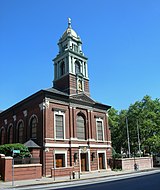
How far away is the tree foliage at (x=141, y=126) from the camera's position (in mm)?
45594

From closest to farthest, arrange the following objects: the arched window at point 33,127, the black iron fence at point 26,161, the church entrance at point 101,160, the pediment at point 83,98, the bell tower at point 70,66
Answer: the black iron fence at point 26,161
the arched window at point 33,127
the pediment at point 83,98
the church entrance at point 101,160
the bell tower at point 70,66

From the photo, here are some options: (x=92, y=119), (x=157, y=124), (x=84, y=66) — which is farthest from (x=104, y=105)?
(x=157, y=124)

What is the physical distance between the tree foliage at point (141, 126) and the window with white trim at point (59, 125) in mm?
19633

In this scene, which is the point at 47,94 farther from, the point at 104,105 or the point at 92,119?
the point at 104,105

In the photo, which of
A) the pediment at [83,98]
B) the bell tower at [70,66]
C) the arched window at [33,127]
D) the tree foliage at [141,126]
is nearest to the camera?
the arched window at [33,127]

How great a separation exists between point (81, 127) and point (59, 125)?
4156 millimetres

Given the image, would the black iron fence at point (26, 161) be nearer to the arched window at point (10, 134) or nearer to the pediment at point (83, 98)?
the pediment at point (83, 98)

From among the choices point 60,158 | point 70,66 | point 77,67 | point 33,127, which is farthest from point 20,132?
point 77,67

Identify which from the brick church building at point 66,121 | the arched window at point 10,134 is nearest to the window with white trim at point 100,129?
the brick church building at point 66,121

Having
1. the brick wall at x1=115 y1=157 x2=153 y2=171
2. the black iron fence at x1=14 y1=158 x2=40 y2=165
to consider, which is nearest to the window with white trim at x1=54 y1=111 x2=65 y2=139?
the black iron fence at x1=14 y1=158 x2=40 y2=165

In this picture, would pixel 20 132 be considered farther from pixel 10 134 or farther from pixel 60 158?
pixel 60 158

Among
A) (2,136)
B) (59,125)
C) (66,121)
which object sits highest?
(66,121)

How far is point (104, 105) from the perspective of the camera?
36.8 metres

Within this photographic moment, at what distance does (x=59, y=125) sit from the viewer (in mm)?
30031
